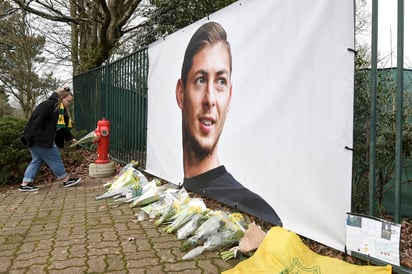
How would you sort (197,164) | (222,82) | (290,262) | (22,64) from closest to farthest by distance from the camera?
(290,262) → (222,82) → (197,164) → (22,64)

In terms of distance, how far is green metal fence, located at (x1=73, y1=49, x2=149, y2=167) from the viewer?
5.72 m

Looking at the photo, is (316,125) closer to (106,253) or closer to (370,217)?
(370,217)

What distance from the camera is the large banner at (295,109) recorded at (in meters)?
2.25

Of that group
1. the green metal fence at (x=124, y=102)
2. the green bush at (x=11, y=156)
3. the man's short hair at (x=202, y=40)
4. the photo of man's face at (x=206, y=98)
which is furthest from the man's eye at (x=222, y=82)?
the green bush at (x=11, y=156)

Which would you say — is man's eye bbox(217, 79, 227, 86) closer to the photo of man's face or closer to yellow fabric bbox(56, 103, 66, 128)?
the photo of man's face

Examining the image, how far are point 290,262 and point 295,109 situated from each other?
3.75 feet

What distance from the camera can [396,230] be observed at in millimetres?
1972

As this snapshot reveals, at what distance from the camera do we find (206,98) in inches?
148

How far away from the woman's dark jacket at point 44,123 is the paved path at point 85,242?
1.08 metres

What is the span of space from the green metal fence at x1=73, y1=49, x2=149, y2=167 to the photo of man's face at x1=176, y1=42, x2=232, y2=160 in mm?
1669

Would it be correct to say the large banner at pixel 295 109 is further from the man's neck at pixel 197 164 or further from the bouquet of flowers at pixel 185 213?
the bouquet of flowers at pixel 185 213

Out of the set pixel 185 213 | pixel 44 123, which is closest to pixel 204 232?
Answer: pixel 185 213

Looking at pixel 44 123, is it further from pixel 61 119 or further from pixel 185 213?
pixel 185 213

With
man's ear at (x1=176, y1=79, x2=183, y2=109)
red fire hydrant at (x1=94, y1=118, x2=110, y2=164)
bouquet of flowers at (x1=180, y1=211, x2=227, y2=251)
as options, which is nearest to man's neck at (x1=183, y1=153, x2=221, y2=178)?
man's ear at (x1=176, y1=79, x2=183, y2=109)
